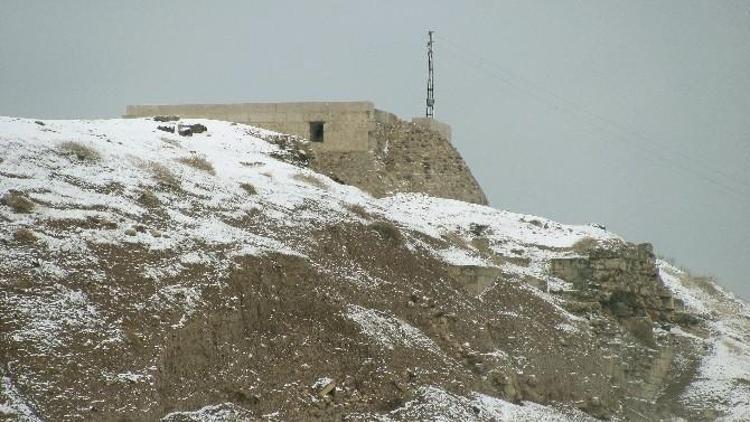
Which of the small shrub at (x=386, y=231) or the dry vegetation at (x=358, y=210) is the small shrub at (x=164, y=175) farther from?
the small shrub at (x=386, y=231)

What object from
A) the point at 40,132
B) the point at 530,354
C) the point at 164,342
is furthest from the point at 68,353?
the point at 530,354

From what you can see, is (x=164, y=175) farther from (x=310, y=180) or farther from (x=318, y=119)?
(x=318, y=119)

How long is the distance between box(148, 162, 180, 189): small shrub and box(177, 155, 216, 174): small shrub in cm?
129

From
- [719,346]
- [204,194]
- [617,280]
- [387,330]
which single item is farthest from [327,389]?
[719,346]

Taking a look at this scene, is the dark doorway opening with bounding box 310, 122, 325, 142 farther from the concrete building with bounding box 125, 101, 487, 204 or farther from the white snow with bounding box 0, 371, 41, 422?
the white snow with bounding box 0, 371, 41, 422

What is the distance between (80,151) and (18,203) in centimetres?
468

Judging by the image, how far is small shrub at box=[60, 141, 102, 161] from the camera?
26198 mm

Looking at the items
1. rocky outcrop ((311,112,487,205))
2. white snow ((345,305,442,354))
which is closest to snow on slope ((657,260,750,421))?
rocky outcrop ((311,112,487,205))

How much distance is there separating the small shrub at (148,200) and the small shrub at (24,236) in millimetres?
3996

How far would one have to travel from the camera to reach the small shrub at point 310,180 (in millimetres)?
30688

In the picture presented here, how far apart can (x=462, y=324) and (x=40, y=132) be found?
10.2 metres

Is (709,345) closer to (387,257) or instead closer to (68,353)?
(387,257)

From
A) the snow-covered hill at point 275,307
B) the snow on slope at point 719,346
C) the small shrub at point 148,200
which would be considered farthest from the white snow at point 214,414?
the snow on slope at point 719,346

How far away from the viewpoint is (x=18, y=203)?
21.9 meters
